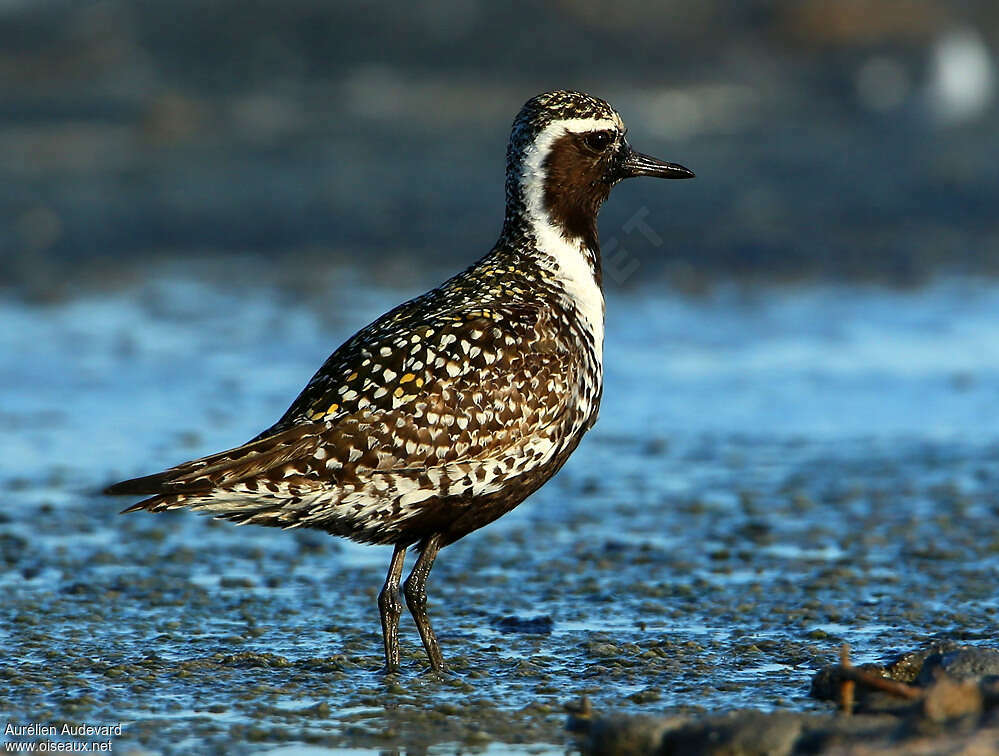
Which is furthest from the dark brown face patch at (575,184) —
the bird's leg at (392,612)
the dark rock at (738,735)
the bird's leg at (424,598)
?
the dark rock at (738,735)

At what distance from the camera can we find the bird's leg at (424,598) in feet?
22.9

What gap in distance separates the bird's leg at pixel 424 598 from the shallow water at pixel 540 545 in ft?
0.37

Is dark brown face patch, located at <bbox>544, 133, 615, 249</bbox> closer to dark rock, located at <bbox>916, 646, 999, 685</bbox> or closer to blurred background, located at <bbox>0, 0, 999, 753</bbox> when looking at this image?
blurred background, located at <bbox>0, 0, 999, 753</bbox>

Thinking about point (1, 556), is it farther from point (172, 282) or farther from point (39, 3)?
point (39, 3)

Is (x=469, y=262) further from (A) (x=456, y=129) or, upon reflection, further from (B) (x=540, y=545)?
(B) (x=540, y=545)

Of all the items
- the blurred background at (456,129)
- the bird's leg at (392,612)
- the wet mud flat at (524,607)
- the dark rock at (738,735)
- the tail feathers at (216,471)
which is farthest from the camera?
the blurred background at (456,129)

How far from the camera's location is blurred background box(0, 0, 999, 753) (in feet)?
24.0

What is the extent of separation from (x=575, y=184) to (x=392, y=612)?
87.4 inches

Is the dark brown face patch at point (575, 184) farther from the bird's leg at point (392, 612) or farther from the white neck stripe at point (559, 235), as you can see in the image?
the bird's leg at point (392, 612)

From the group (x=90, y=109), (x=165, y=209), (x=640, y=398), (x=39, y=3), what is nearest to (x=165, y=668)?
(x=640, y=398)

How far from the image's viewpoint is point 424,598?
23.4ft

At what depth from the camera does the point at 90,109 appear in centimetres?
2077

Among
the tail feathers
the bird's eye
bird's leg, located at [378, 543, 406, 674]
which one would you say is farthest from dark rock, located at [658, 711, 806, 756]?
the bird's eye

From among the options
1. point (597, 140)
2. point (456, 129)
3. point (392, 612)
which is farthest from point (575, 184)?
point (456, 129)
